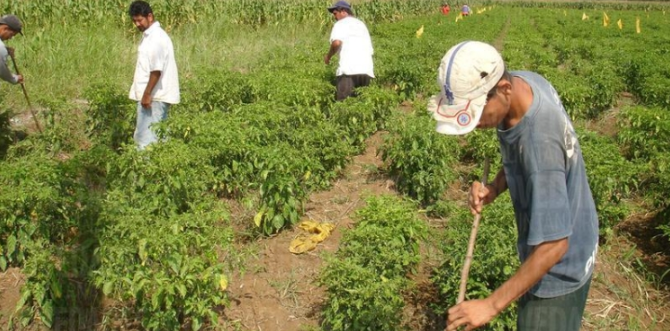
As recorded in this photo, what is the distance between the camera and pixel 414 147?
20.5ft

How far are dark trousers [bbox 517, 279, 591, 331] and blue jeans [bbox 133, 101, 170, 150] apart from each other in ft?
15.6

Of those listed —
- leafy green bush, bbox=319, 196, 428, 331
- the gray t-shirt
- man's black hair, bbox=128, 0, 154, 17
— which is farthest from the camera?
man's black hair, bbox=128, 0, 154, 17

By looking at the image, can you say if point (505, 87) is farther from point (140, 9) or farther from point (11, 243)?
point (140, 9)

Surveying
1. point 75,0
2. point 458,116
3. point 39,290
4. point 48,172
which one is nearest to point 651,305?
point 458,116

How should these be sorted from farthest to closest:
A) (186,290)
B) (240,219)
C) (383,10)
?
(383,10) < (240,219) < (186,290)

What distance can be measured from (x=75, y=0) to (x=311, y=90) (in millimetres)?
10151

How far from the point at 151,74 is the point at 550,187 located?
4.88 meters

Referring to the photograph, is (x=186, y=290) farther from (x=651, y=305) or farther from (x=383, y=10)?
(x=383, y=10)

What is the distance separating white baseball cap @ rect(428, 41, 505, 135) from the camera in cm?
215

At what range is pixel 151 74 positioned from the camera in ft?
19.8

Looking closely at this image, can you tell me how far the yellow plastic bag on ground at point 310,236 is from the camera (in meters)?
5.27

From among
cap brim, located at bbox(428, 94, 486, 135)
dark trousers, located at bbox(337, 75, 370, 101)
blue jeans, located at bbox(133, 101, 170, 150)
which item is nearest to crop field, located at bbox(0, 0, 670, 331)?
blue jeans, located at bbox(133, 101, 170, 150)

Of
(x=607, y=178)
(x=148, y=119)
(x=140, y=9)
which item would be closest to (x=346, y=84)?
(x=148, y=119)

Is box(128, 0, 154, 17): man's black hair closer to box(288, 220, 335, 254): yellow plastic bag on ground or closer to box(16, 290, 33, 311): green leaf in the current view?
box(288, 220, 335, 254): yellow plastic bag on ground
